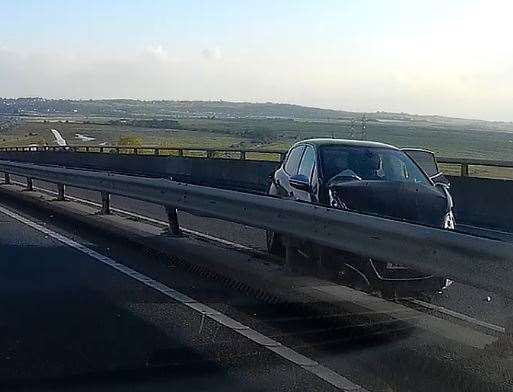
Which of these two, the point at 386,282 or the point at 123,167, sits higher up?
the point at 386,282

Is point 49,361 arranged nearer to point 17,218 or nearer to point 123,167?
point 17,218

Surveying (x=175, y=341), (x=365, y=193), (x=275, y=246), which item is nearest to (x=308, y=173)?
(x=275, y=246)

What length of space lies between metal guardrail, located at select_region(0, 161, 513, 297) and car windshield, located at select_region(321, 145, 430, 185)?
1.11 metres

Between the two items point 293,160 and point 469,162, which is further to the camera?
point 469,162

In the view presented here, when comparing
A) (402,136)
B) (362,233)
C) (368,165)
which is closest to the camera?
(362,233)

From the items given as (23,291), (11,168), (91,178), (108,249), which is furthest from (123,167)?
(23,291)

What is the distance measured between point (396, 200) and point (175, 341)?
3.42 m

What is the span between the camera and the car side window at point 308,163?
1184 cm

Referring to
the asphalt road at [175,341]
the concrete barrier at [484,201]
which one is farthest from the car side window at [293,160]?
the concrete barrier at [484,201]

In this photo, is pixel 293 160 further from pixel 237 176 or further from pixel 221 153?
pixel 221 153

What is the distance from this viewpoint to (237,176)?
32.6m

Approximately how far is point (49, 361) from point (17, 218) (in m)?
11.3

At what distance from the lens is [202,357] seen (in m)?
6.97

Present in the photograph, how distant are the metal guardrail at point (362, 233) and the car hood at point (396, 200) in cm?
66
